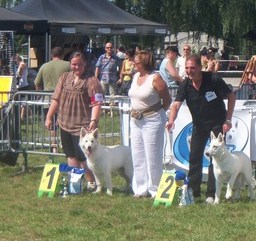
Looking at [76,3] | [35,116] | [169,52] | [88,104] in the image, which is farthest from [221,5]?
[88,104]

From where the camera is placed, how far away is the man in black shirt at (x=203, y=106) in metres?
8.45

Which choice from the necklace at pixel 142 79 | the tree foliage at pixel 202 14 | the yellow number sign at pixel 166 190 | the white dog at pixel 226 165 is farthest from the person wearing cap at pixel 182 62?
the tree foliage at pixel 202 14

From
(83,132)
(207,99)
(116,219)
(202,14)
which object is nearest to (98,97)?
(83,132)

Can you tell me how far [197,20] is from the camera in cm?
3123

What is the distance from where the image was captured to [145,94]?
28.1 feet

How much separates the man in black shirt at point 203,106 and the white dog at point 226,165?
0.56 ft

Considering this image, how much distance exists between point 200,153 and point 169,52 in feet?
17.3

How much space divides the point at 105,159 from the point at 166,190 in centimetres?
106

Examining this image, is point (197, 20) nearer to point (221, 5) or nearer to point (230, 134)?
point (221, 5)

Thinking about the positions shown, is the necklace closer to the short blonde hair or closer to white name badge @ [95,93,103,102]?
the short blonde hair

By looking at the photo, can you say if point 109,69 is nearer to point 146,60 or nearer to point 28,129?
point 28,129

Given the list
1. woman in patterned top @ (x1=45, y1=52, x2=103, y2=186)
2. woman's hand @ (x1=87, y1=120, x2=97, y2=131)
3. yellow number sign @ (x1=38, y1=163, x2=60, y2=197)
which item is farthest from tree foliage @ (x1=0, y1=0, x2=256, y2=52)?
woman's hand @ (x1=87, y1=120, x2=97, y2=131)

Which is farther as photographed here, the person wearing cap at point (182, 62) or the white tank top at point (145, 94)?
the person wearing cap at point (182, 62)

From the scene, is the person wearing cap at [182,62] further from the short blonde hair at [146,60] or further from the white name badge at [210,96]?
the white name badge at [210,96]
